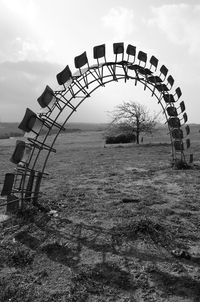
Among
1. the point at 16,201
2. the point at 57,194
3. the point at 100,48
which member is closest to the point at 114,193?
the point at 57,194

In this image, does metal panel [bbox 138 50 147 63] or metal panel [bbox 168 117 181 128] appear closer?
metal panel [bbox 138 50 147 63]

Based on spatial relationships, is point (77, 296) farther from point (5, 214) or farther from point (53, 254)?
point (5, 214)

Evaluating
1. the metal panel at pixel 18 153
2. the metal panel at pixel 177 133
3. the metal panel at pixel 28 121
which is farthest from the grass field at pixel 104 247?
the metal panel at pixel 177 133

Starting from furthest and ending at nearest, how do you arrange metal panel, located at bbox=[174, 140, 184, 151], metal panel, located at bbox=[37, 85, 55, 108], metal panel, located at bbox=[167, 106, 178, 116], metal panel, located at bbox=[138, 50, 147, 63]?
1. metal panel, located at bbox=[174, 140, 184, 151]
2. metal panel, located at bbox=[167, 106, 178, 116]
3. metal panel, located at bbox=[138, 50, 147, 63]
4. metal panel, located at bbox=[37, 85, 55, 108]

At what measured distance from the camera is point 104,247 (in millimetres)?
7691

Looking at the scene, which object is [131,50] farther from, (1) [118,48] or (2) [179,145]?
(2) [179,145]

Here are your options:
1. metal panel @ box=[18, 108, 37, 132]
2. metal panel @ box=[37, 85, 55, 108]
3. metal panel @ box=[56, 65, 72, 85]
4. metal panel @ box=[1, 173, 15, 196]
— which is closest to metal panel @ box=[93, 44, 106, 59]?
metal panel @ box=[56, 65, 72, 85]

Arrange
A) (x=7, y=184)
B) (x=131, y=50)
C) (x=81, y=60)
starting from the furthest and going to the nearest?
(x=131, y=50) → (x=81, y=60) → (x=7, y=184)

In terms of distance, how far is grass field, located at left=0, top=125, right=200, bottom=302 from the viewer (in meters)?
5.84

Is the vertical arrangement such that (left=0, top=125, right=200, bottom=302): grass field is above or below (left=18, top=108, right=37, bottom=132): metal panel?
below

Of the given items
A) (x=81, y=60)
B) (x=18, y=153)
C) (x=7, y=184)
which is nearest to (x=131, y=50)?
(x=81, y=60)

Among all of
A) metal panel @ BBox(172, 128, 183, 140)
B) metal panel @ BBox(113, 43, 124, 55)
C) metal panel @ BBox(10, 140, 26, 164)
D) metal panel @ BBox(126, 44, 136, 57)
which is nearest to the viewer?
metal panel @ BBox(10, 140, 26, 164)

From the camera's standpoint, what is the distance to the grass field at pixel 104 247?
5.84 meters

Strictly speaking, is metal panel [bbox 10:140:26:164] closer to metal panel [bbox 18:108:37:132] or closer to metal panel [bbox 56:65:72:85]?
metal panel [bbox 18:108:37:132]
